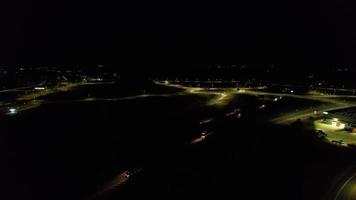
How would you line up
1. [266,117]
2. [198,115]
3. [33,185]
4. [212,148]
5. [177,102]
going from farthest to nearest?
[177,102], [198,115], [266,117], [212,148], [33,185]

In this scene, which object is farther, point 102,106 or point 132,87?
point 132,87

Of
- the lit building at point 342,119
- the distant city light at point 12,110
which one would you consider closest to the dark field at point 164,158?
the distant city light at point 12,110

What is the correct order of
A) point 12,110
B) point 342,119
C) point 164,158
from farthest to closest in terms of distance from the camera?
point 12,110 → point 342,119 → point 164,158

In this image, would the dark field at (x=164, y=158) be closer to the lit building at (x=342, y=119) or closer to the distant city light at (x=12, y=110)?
the distant city light at (x=12, y=110)

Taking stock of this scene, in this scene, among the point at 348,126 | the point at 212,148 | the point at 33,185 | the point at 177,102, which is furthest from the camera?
the point at 177,102

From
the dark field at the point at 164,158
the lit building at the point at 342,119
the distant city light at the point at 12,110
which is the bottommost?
the dark field at the point at 164,158

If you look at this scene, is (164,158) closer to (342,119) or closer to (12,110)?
(342,119)

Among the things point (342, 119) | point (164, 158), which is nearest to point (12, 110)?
point (164, 158)

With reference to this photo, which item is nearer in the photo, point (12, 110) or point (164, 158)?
point (164, 158)

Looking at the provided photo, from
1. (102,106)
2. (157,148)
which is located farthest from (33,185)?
(102,106)

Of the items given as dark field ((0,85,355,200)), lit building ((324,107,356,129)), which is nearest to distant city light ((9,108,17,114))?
dark field ((0,85,355,200))

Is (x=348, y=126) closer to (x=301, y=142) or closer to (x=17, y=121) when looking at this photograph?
(x=301, y=142)
